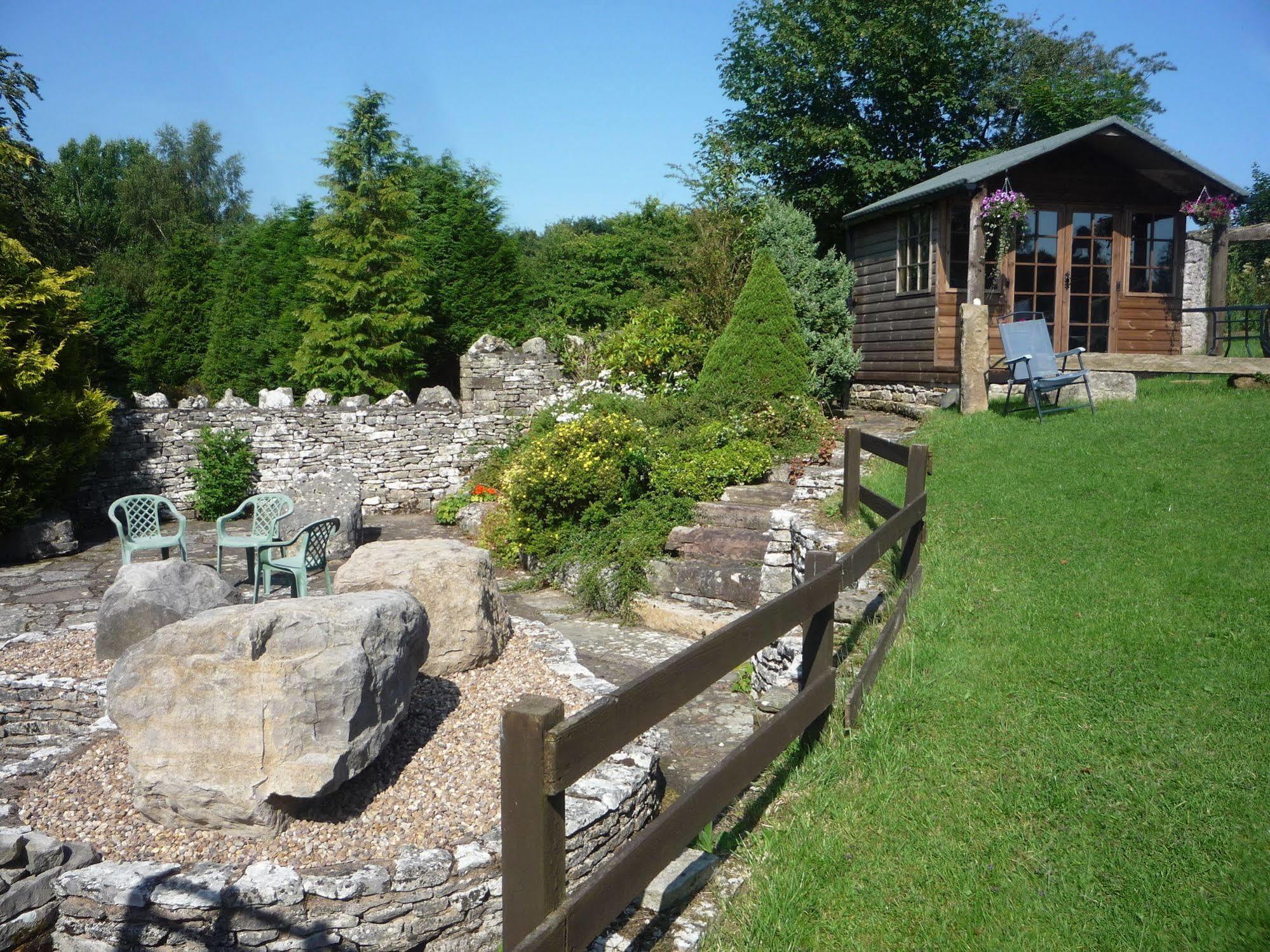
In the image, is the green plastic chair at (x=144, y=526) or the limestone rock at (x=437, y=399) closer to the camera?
the green plastic chair at (x=144, y=526)

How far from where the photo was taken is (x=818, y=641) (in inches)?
150

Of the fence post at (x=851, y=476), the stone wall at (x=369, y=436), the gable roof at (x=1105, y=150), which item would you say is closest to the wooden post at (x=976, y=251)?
the gable roof at (x=1105, y=150)

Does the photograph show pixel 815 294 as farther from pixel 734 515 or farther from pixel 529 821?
pixel 529 821

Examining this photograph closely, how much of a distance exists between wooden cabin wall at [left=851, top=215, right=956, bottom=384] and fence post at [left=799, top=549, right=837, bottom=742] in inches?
428

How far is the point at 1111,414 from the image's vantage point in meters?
9.88

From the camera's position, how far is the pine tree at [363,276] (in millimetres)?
16938

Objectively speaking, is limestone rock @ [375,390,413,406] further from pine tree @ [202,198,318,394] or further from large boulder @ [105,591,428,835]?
large boulder @ [105,591,428,835]

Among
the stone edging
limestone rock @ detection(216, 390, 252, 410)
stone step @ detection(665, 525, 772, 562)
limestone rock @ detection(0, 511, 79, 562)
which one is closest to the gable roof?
stone step @ detection(665, 525, 772, 562)

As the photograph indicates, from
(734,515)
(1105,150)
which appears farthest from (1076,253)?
(734,515)

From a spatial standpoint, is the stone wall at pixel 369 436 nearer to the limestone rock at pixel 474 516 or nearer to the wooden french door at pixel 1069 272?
the limestone rock at pixel 474 516

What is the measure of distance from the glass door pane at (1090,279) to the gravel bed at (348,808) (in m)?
12.3

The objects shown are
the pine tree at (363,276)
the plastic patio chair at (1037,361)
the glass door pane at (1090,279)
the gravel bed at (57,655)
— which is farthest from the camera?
the pine tree at (363,276)

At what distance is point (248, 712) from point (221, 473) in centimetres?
1113

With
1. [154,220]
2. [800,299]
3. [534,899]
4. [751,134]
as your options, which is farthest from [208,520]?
[154,220]
